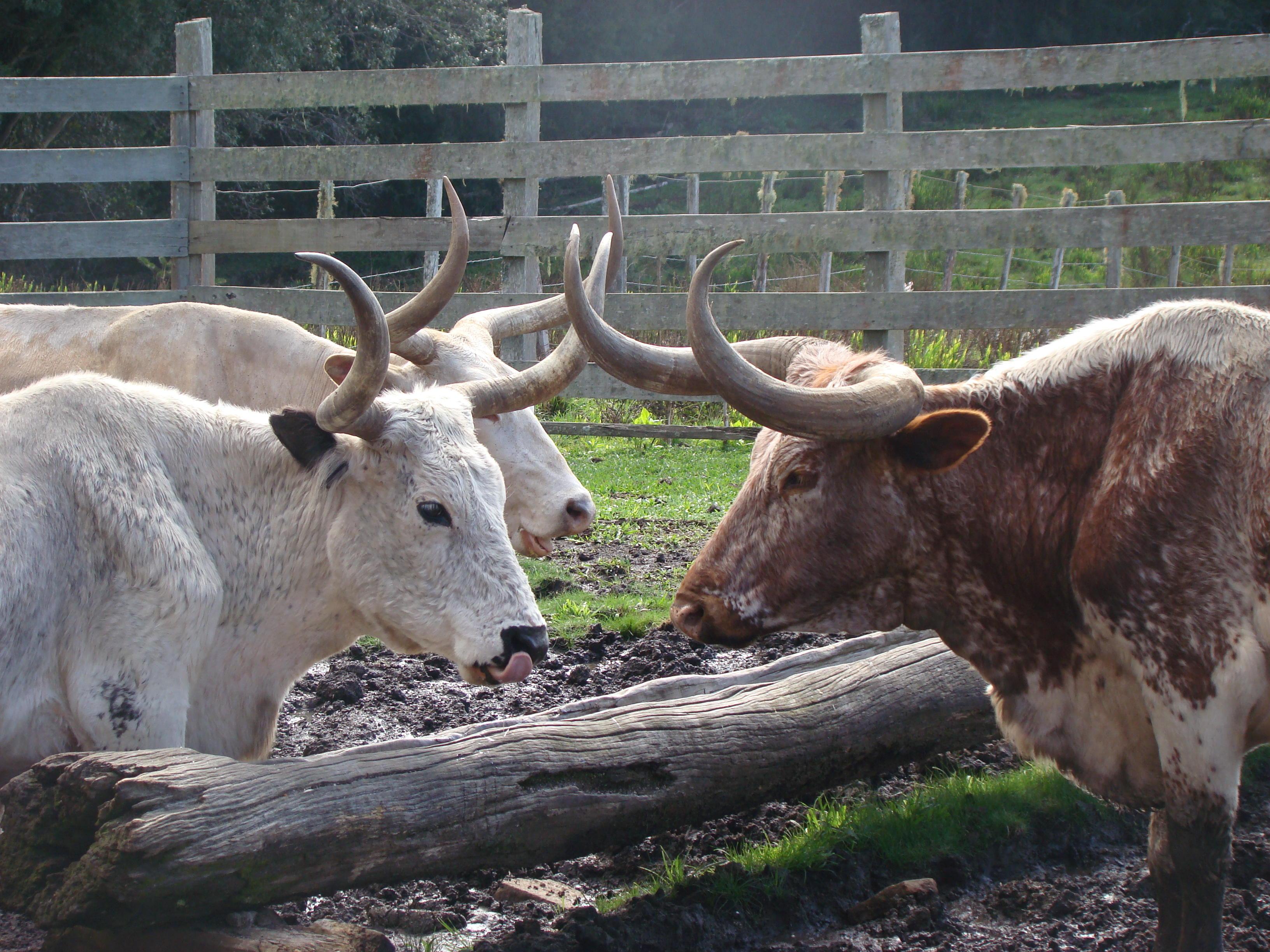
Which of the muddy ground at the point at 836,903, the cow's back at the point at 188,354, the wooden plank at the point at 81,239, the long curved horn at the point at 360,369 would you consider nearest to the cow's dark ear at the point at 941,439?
the muddy ground at the point at 836,903

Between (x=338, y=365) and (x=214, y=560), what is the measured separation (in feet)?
4.38

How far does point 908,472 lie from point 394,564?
1.43m

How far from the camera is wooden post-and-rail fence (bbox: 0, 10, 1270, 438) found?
8.50 metres

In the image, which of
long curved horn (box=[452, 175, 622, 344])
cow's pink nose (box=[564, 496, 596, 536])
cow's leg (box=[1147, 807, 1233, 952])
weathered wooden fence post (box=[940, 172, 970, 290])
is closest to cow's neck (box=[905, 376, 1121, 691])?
cow's leg (box=[1147, 807, 1233, 952])

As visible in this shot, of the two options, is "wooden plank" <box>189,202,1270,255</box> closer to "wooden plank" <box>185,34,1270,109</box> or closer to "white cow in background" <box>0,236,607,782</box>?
"wooden plank" <box>185,34,1270,109</box>

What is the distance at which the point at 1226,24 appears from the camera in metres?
30.1

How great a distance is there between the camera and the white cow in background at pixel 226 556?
9.54 feet

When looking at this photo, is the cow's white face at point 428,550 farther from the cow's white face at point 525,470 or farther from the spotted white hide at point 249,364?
the spotted white hide at point 249,364

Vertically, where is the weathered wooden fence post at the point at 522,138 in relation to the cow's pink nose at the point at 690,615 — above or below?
above

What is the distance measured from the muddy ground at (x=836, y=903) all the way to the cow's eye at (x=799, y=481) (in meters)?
1.10

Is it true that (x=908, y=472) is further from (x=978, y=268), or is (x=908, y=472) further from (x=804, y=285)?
(x=978, y=268)

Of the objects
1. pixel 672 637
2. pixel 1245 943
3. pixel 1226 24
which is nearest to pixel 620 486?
pixel 672 637

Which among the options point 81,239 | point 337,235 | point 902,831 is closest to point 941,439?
point 902,831

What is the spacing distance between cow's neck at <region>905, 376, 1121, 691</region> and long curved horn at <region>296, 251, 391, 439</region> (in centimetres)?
148
